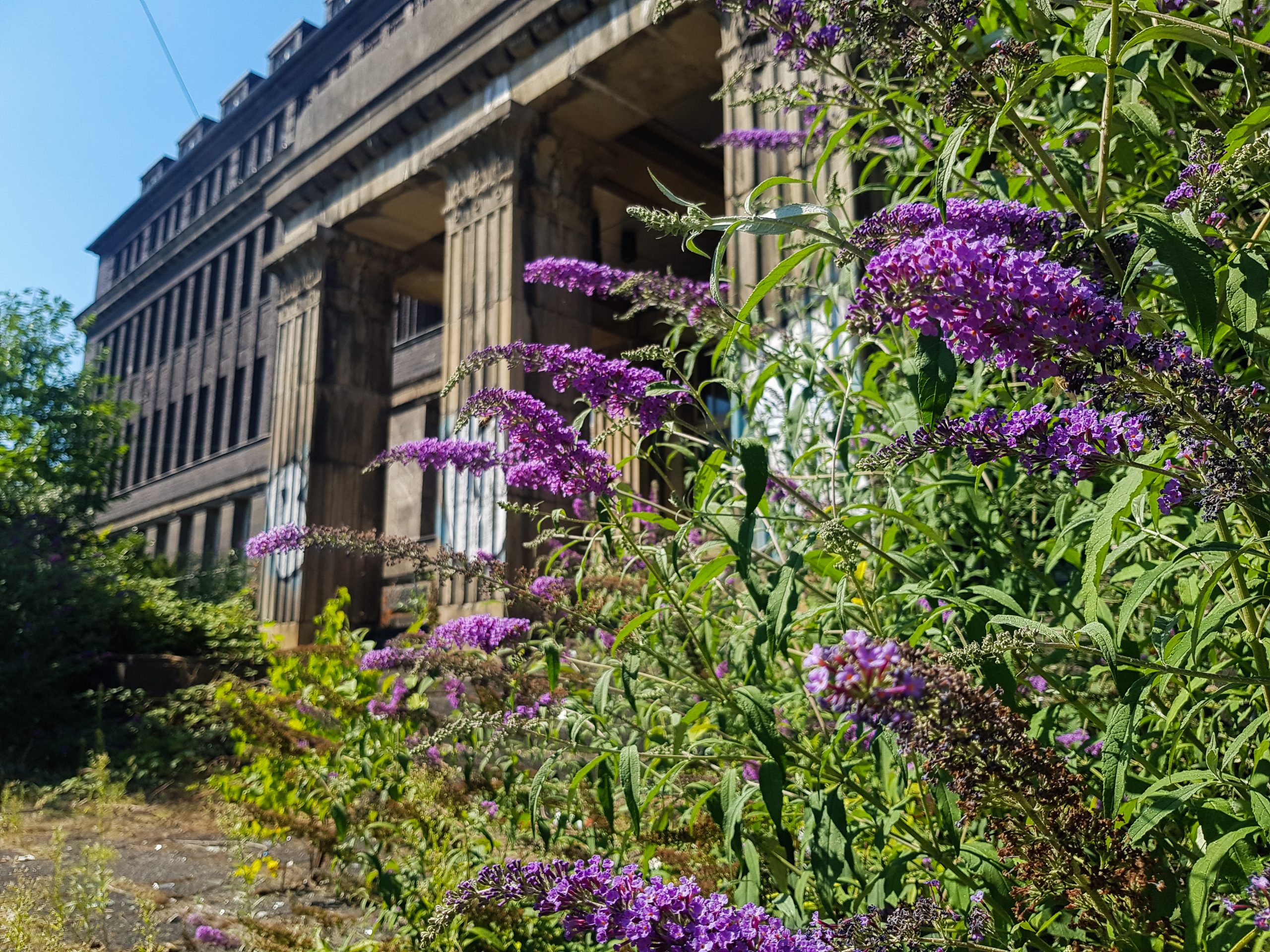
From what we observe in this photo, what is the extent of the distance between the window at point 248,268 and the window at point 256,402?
6.59 feet

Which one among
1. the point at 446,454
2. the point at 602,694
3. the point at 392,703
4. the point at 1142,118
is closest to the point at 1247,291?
the point at 1142,118

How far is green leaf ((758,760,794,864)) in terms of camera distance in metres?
1.62

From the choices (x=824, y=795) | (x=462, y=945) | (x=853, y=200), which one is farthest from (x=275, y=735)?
(x=853, y=200)

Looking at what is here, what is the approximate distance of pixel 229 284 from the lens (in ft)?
85.6

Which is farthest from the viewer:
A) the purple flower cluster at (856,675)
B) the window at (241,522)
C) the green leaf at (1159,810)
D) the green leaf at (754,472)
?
the window at (241,522)

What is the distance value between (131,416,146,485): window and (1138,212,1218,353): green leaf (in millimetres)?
30081

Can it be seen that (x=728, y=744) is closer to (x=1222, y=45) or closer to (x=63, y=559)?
(x=1222, y=45)

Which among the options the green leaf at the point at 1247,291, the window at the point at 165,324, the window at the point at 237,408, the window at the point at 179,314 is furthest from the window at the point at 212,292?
the green leaf at the point at 1247,291

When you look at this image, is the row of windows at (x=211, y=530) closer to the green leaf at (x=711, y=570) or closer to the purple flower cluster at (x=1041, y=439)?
the green leaf at (x=711, y=570)

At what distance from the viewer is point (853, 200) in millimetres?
6418

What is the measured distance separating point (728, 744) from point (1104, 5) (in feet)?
5.07

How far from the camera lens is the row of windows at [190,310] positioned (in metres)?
25.1

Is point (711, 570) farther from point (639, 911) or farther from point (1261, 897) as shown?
point (1261, 897)

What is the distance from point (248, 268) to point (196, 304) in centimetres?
357
